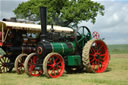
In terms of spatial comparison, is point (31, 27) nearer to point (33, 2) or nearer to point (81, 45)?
point (81, 45)

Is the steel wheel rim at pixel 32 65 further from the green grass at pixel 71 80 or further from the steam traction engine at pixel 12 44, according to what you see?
the steam traction engine at pixel 12 44

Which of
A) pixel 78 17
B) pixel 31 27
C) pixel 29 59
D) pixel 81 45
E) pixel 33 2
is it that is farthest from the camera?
pixel 33 2

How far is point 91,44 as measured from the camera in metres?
9.24

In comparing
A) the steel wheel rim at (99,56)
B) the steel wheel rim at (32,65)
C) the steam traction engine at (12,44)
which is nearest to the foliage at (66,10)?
the steam traction engine at (12,44)

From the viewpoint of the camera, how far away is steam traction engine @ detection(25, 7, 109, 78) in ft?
26.9

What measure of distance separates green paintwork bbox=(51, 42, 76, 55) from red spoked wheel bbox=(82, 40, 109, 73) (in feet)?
1.75

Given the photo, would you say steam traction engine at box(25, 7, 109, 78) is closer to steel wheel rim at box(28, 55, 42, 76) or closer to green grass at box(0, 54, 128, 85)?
steel wheel rim at box(28, 55, 42, 76)

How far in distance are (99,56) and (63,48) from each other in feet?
6.05

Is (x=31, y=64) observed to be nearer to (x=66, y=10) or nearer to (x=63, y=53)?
(x=63, y=53)

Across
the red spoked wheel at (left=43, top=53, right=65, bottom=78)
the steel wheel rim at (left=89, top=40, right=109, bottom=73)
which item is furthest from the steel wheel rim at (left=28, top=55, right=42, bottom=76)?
the steel wheel rim at (left=89, top=40, right=109, bottom=73)

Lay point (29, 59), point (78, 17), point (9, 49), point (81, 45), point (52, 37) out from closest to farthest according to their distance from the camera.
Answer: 1. point (29, 59)
2. point (52, 37)
3. point (81, 45)
4. point (9, 49)
5. point (78, 17)

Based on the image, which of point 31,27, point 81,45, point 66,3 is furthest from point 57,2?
point 81,45

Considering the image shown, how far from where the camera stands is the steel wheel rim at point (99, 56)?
31.5 ft

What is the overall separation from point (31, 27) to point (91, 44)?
12.8ft
